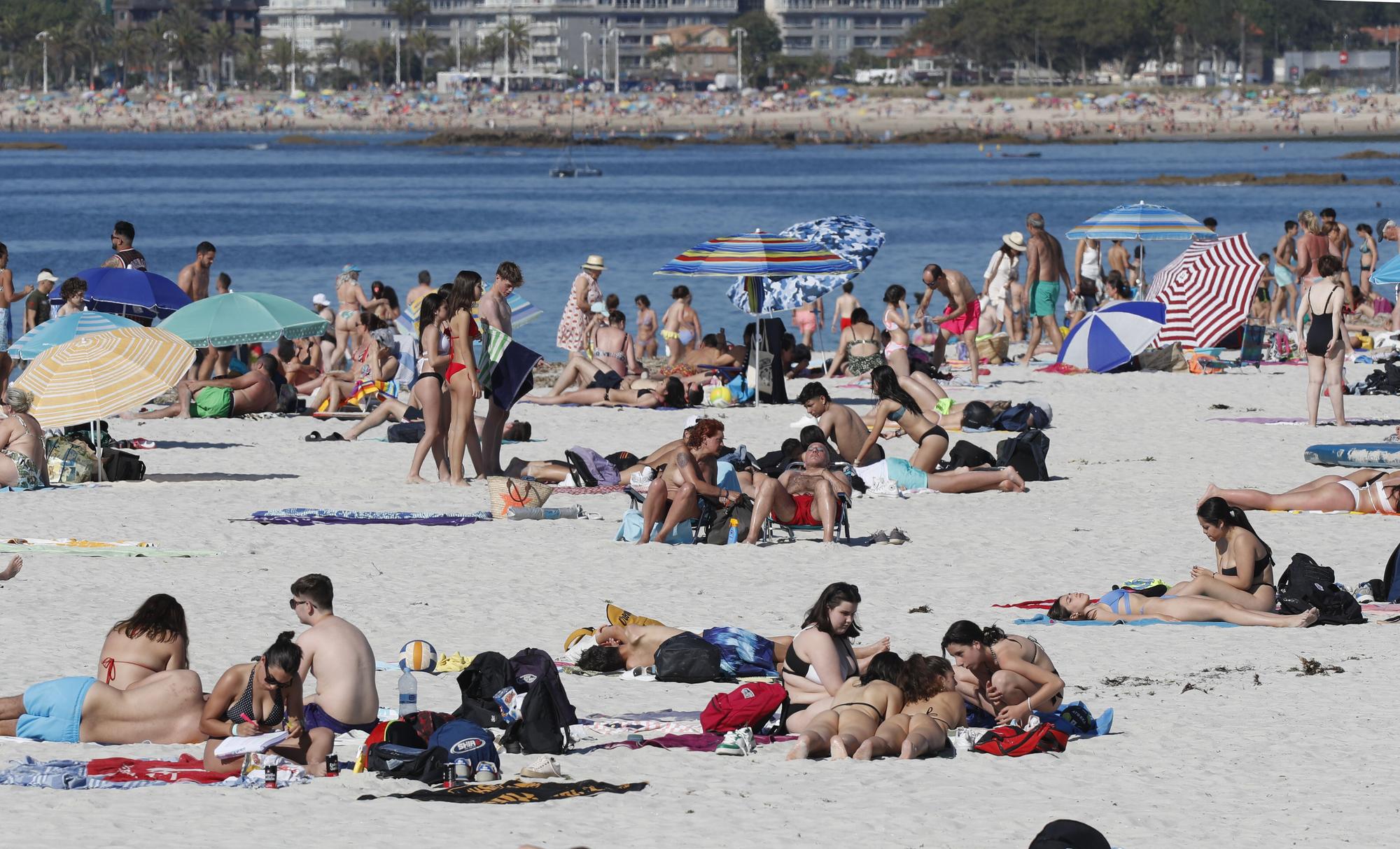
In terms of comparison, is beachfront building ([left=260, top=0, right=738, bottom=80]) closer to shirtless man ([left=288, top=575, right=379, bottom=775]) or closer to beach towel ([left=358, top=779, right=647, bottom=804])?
shirtless man ([left=288, top=575, right=379, bottom=775])

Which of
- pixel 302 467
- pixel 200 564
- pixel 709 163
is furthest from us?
pixel 709 163

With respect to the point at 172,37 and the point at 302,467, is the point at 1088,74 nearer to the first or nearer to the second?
the point at 172,37

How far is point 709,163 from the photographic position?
102 meters

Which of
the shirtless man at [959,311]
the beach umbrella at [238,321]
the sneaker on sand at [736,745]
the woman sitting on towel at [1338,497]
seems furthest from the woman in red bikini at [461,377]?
the shirtless man at [959,311]

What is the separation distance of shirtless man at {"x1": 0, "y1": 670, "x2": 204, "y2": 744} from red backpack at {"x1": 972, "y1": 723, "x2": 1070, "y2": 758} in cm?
292

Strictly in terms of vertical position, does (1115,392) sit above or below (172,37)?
below

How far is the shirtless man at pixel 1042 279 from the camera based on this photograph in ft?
64.8

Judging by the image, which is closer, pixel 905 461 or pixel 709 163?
pixel 905 461

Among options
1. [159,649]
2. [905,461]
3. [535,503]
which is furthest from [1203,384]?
[159,649]

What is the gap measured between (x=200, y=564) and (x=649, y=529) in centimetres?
253

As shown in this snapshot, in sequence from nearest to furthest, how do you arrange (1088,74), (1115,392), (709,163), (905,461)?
(905,461) → (1115,392) → (709,163) → (1088,74)

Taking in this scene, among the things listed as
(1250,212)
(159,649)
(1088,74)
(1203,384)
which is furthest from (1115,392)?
(1088,74)

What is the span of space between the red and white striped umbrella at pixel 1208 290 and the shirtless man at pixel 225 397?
8.86 m

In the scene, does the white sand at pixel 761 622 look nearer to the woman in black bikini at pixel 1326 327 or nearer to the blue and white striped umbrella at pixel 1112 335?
the woman in black bikini at pixel 1326 327
